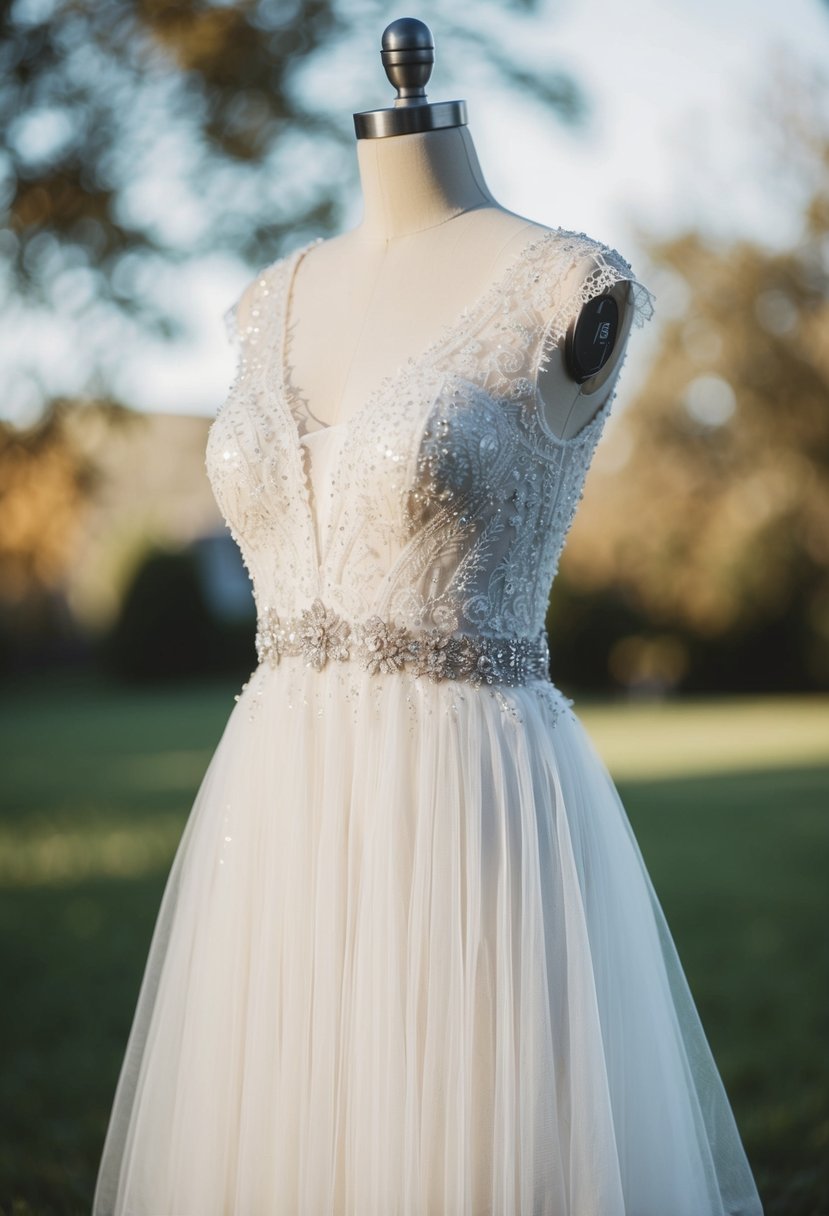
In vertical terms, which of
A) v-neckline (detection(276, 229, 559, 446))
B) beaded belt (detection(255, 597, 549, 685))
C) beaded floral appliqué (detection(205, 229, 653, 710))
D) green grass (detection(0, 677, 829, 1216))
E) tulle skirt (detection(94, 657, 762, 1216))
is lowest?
green grass (detection(0, 677, 829, 1216))

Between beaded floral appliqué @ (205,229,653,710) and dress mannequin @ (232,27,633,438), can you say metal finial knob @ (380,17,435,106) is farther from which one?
beaded floral appliqué @ (205,229,653,710)

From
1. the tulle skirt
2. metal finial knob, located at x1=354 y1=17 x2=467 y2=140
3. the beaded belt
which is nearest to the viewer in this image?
the tulle skirt

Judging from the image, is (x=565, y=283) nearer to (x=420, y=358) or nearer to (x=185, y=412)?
(x=420, y=358)

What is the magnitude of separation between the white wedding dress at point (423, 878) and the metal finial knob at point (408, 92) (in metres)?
0.33

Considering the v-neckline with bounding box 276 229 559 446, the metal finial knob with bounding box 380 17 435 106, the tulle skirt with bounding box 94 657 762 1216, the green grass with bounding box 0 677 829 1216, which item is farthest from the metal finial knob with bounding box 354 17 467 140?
the green grass with bounding box 0 677 829 1216

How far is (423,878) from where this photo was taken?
194 cm

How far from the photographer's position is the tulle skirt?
1.89m

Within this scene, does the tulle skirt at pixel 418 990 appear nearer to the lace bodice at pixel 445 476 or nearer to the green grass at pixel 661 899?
the lace bodice at pixel 445 476

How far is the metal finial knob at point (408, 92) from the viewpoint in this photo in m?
2.13

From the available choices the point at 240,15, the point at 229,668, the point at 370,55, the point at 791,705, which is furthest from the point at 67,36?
the point at 229,668

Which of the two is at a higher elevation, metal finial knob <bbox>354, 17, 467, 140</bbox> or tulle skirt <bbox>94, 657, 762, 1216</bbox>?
metal finial knob <bbox>354, 17, 467, 140</bbox>

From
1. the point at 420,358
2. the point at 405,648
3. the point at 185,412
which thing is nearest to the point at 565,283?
the point at 420,358

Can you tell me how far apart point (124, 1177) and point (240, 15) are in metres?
4.69

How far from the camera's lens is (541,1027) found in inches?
74.9
